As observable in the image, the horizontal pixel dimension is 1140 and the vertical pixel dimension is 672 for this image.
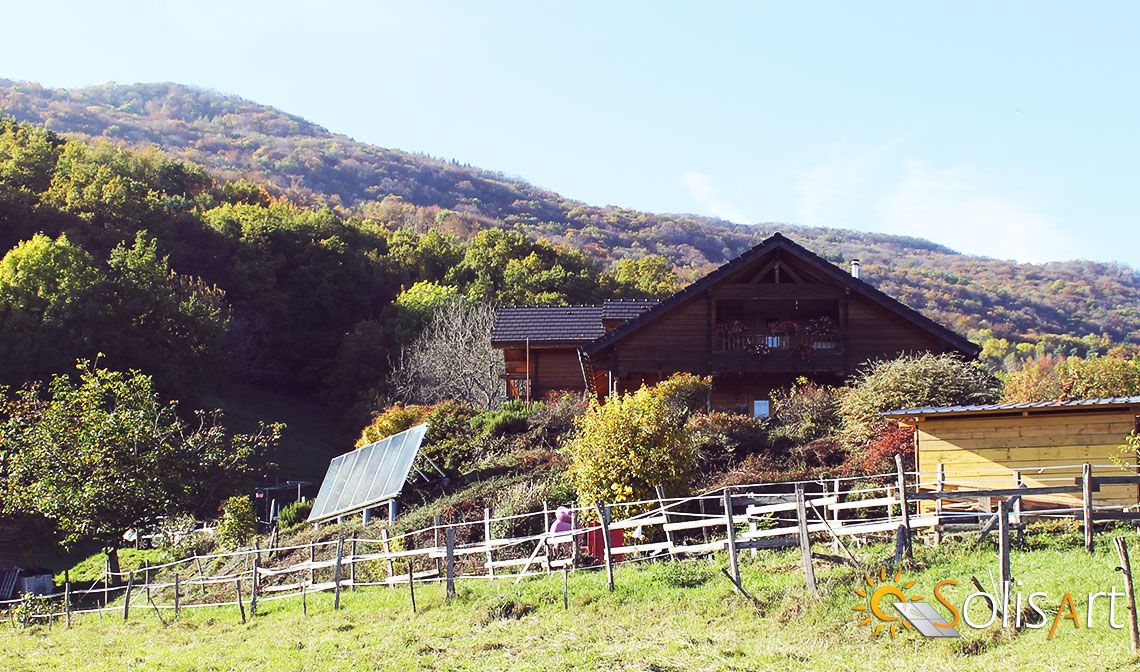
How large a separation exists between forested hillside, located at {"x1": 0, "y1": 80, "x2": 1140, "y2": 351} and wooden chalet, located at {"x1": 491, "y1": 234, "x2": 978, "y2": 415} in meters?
38.7

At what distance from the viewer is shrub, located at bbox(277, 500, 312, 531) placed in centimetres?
3653

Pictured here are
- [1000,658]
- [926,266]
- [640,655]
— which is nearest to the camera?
[1000,658]

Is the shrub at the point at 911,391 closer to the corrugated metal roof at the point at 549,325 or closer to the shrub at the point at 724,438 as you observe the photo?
the shrub at the point at 724,438

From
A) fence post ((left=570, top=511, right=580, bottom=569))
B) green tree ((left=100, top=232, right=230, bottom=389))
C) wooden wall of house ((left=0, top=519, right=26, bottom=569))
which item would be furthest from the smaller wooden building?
green tree ((left=100, top=232, right=230, bottom=389))

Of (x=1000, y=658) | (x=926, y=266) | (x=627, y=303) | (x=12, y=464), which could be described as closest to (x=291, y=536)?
(x=12, y=464)

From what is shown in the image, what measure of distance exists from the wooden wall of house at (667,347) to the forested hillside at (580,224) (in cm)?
3831

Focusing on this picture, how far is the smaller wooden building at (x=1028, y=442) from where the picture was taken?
73.5ft

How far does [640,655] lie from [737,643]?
116 cm

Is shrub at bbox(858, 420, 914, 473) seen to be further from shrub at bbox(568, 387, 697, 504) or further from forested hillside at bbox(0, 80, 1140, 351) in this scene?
forested hillside at bbox(0, 80, 1140, 351)

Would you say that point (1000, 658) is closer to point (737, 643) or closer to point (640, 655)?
point (737, 643)

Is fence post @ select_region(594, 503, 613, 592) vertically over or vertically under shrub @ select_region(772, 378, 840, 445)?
under

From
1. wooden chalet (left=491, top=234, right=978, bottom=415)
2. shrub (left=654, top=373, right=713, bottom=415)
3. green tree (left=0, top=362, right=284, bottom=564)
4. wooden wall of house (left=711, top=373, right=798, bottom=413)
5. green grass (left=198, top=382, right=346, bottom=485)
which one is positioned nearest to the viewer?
green tree (left=0, top=362, right=284, bottom=564)

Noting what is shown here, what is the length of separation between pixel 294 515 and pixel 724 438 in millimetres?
13649

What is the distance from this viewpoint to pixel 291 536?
111 feet
